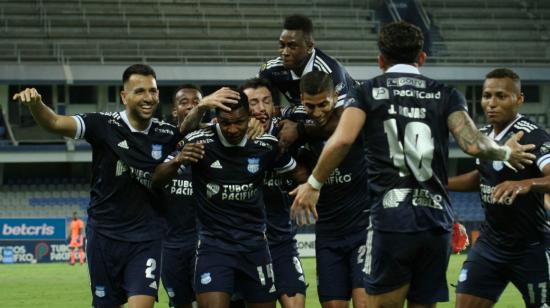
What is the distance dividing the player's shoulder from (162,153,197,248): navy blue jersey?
5.64ft

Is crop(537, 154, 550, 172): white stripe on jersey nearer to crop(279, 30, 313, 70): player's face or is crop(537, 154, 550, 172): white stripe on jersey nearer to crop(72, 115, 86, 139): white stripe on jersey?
crop(279, 30, 313, 70): player's face

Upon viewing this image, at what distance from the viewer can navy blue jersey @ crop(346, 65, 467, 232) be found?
660 cm

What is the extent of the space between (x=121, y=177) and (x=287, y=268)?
2060 mm

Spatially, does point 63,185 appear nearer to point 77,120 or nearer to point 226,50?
point 226,50

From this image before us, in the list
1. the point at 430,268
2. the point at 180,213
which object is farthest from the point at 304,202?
the point at 180,213

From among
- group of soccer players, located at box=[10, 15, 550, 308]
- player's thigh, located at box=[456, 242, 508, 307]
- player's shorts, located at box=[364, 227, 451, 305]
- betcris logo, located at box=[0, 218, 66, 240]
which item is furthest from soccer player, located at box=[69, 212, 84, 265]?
player's shorts, located at box=[364, 227, 451, 305]

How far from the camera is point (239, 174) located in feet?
27.6

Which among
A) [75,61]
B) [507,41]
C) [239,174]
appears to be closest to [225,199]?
[239,174]

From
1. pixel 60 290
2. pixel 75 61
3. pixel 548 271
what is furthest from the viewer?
pixel 75 61

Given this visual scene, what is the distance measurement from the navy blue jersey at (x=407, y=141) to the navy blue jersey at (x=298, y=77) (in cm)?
219

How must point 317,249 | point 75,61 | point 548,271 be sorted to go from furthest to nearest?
point 75,61 < point 317,249 < point 548,271

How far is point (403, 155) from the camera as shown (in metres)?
6.60

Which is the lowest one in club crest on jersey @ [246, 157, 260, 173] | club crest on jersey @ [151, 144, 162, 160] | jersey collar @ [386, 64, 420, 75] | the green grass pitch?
the green grass pitch

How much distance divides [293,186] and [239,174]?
123cm
